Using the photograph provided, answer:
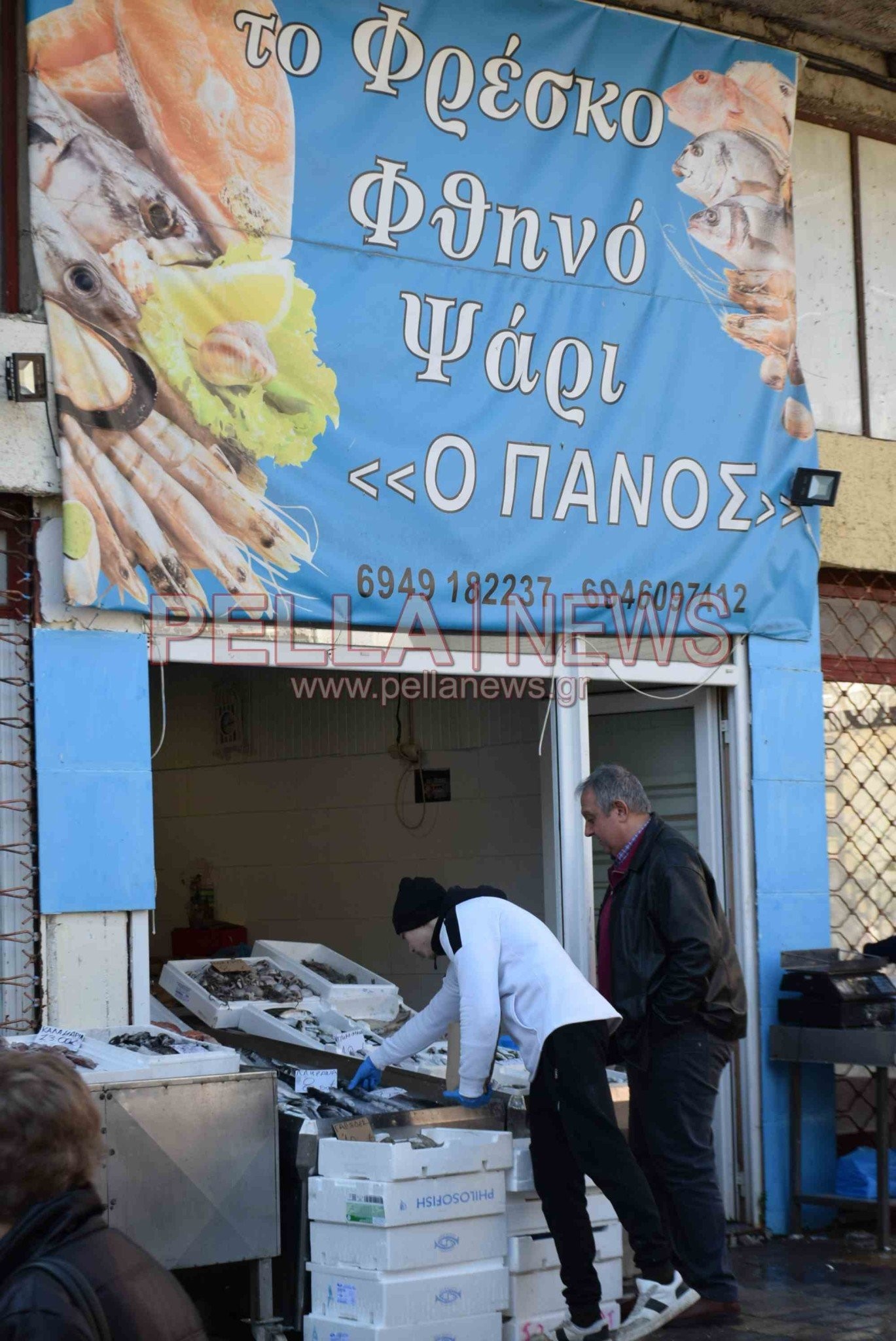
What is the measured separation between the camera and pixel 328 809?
33.0 ft

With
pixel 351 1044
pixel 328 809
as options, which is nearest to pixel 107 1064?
pixel 351 1044

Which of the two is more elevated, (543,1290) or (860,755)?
(860,755)

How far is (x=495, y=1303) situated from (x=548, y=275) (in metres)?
4.13

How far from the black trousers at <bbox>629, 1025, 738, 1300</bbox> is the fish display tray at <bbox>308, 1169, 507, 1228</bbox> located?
689 mm

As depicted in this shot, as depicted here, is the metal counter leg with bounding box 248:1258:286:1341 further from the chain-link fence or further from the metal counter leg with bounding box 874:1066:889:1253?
the chain-link fence

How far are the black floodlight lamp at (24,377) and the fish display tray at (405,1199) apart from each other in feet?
8.81

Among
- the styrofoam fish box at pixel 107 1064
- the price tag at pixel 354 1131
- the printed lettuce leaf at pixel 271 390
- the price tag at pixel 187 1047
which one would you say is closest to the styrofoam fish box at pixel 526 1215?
the price tag at pixel 354 1131

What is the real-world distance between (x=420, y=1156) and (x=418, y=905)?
81 centimetres

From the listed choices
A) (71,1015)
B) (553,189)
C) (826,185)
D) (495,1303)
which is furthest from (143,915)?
(826,185)

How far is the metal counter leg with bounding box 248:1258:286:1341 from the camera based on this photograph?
5.11 metres

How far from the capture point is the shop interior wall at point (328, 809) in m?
8.91

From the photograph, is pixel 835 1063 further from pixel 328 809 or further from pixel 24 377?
pixel 24 377

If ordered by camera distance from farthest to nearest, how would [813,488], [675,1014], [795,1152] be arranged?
[813,488]
[795,1152]
[675,1014]

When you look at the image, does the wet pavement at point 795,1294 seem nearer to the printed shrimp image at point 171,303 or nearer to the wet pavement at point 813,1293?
the wet pavement at point 813,1293
